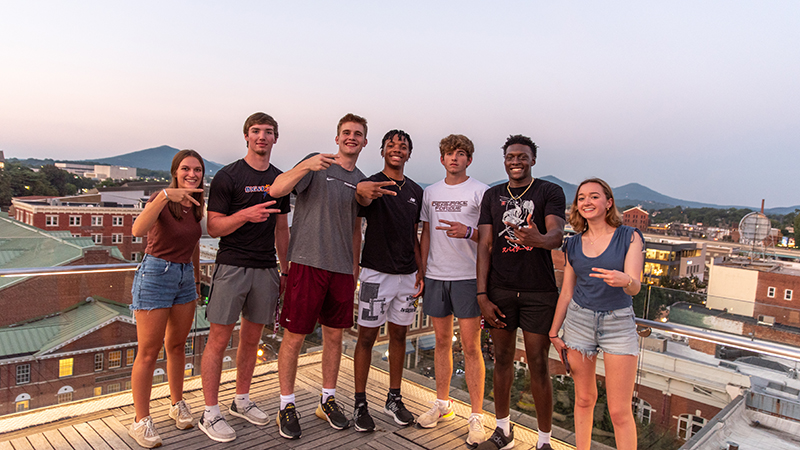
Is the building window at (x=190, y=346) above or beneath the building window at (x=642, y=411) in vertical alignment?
beneath

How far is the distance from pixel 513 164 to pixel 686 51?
146948 mm

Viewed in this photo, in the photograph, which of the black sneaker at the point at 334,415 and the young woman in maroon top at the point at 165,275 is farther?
the black sneaker at the point at 334,415

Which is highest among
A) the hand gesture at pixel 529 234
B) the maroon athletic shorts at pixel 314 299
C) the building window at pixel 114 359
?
the hand gesture at pixel 529 234

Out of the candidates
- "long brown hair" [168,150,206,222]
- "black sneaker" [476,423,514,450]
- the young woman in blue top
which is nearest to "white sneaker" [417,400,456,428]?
"black sneaker" [476,423,514,450]

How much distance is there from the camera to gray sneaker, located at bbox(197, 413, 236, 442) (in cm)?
252

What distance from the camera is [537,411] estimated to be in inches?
101

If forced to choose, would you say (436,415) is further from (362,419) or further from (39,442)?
(39,442)

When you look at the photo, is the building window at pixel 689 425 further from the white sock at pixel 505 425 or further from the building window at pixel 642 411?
the white sock at pixel 505 425

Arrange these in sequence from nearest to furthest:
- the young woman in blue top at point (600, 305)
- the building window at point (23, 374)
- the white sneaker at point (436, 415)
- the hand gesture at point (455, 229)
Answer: the young woman in blue top at point (600, 305), the hand gesture at point (455, 229), the building window at point (23, 374), the white sneaker at point (436, 415)

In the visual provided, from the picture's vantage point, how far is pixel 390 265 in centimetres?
279

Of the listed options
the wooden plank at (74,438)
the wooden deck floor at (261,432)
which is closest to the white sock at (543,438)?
the wooden deck floor at (261,432)

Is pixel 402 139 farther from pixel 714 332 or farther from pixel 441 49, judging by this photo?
pixel 441 49

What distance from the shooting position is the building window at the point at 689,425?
7.76 ft

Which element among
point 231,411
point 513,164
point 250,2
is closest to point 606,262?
point 513,164
